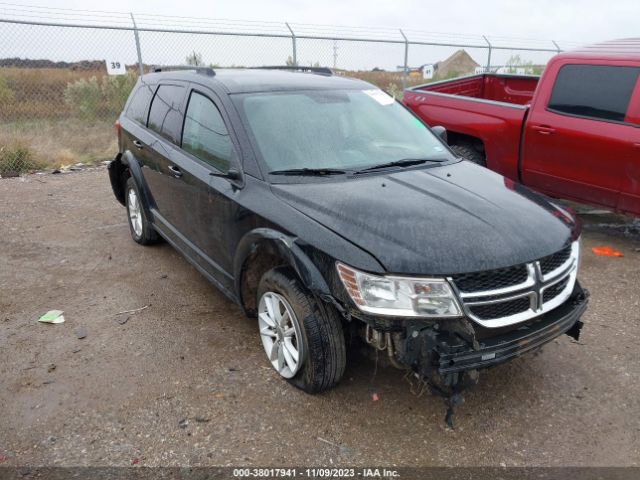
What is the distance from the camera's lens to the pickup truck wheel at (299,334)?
107 inches

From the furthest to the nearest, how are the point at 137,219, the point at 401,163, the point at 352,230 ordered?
the point at 137,219 < the point at 401,163 < the point at 352,230

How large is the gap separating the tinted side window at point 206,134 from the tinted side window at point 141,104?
1052 mm

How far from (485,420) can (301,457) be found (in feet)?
3.38

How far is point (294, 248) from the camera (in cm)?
273

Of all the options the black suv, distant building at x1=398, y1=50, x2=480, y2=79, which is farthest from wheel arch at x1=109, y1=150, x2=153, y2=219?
distant building at x1=398, y1=50, x2=480, y2=79

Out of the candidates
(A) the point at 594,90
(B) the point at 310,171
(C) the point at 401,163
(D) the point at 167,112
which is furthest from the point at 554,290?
(A) the point at 594,90

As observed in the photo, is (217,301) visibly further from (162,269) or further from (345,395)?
(345,395)

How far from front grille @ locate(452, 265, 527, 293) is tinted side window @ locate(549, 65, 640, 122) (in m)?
3.34

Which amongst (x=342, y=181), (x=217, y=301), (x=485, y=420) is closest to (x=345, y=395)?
(x=485, y=420)

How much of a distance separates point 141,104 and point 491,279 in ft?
12.5

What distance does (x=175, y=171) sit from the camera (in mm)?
3965

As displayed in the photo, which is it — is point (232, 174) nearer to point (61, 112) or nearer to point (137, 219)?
point (137, 219)

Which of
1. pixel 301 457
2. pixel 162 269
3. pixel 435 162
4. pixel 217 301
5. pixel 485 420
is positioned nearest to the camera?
pixel 301 457

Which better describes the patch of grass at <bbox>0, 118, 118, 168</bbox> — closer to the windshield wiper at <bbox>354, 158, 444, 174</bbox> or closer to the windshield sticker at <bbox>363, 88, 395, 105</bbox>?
the windshield sticker at <bbox>363, 88, 395, 105</bbox>
